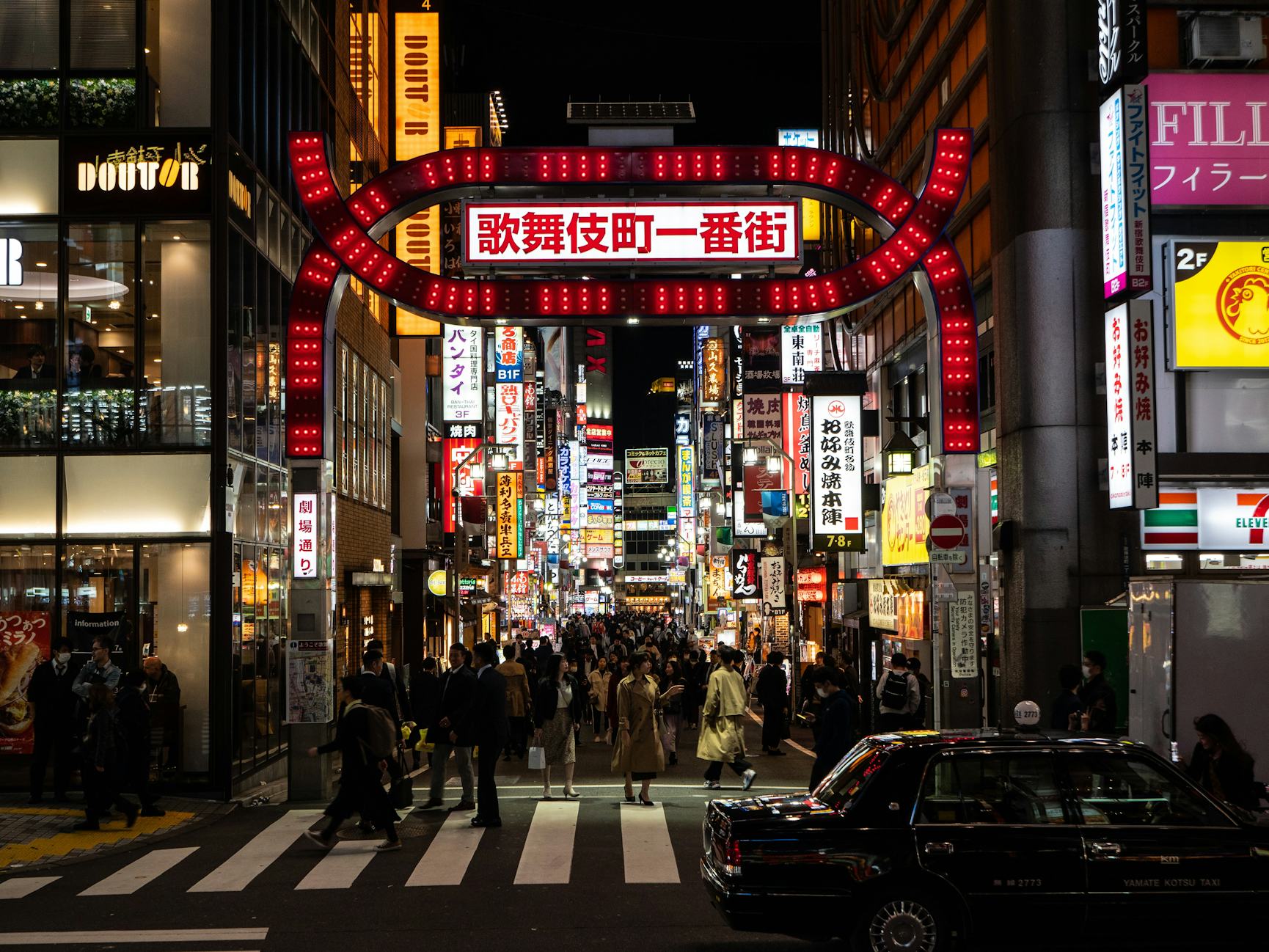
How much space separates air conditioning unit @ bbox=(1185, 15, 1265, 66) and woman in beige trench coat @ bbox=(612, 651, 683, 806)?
13117 millimetres

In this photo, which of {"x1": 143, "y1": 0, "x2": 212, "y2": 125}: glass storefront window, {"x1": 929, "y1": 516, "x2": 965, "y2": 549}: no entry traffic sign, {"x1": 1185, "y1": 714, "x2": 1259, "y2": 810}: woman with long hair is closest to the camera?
{"x1": 1185, "y1": 714, "x2": 1259, "y2": 810}: woman with long hair

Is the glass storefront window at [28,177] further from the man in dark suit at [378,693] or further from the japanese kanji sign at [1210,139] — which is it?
the japanese kanji sign at [1210,139]

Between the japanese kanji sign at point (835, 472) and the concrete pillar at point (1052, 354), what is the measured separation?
8.85 meters

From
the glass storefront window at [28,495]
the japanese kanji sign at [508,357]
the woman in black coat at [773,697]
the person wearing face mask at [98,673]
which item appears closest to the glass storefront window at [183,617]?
the glass storefront window at [28,495]

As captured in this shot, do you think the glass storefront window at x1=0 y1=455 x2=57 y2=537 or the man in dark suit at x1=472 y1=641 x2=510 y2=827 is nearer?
the man in dark suit at x1=472 y1=641 x2=510 y2=827

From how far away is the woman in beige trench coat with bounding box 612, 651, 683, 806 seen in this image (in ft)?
55.2

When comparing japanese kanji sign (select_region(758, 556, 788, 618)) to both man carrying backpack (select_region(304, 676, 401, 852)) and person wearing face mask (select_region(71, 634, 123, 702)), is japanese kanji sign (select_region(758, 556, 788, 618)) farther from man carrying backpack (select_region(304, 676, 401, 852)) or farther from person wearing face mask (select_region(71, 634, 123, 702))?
man carrying backpack (select_region(304, 676, 401, 852))

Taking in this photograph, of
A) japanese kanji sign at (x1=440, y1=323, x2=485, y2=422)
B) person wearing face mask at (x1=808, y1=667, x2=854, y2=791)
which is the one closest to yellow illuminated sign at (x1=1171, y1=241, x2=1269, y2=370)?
person wearing face mask at (x1=808, y1=667, x2=854, y2=791)

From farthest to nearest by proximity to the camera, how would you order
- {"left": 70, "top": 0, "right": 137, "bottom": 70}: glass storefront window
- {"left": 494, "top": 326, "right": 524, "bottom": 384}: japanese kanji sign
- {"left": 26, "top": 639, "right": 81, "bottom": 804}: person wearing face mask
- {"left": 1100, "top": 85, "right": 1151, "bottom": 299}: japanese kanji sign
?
{"left": 494, "top": 326, "right": 524, "bottom": 384}: japanese kanji sign → {"left": 70, "top": 0, "right": 137, "bottom": 70}: glass storefront window → {"left": 1100, "top": 85, "right": 1151, "bottom": 299}: japanese kanji sign → {"left": 26, "top": 639, "right": 81, "bottom": 804}: person wearing face mask

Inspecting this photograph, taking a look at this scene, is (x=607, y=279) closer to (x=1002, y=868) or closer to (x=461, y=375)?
(x=1002, y=868)

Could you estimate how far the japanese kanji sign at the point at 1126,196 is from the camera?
18.8 m

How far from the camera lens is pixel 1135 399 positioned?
63.2 feet

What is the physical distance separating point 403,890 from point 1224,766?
263 inches

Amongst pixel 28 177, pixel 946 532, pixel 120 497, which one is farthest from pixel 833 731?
pixel 28 177
